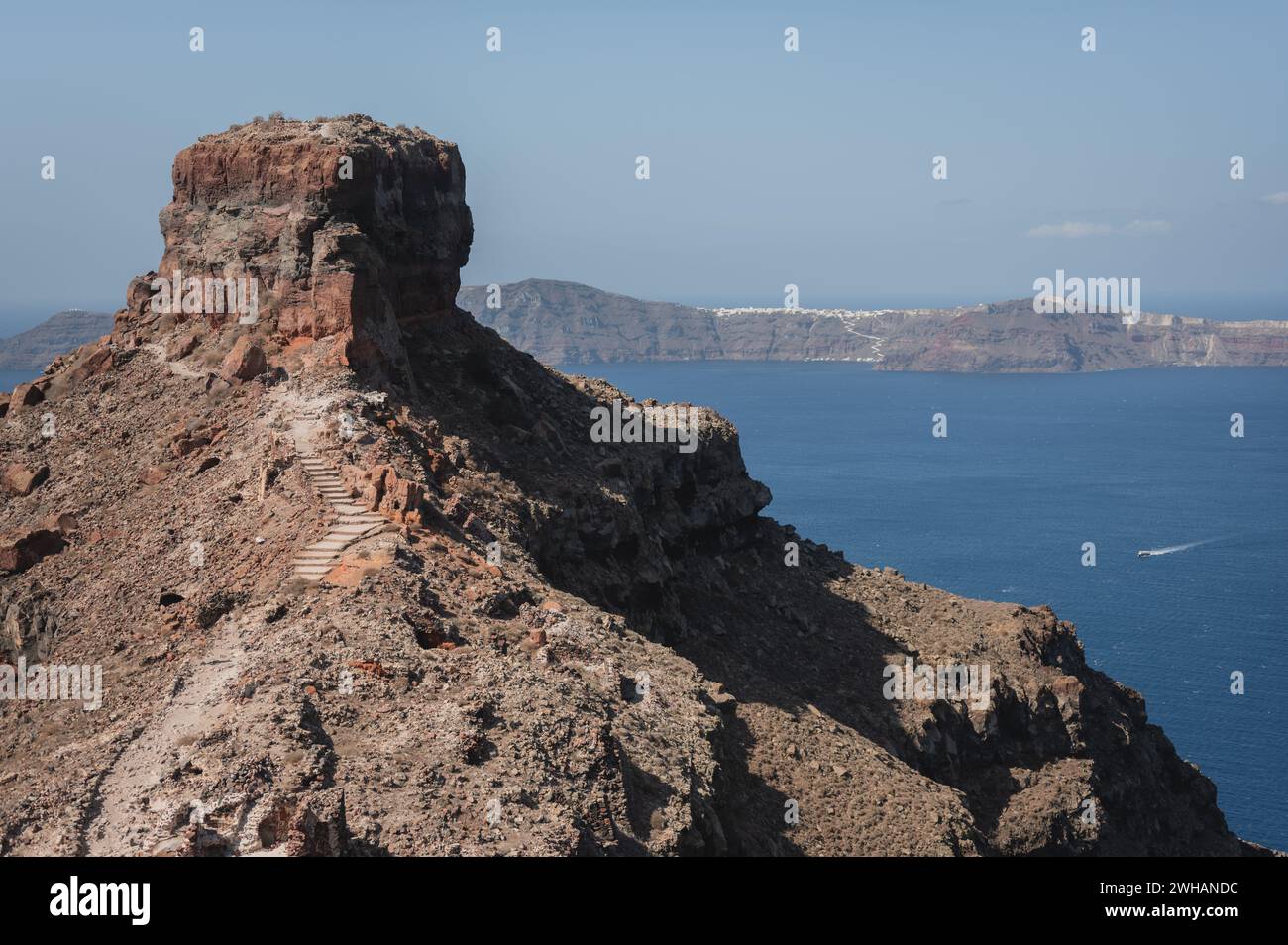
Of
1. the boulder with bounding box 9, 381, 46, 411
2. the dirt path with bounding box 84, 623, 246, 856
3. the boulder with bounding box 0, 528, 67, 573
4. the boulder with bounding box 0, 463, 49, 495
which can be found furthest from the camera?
the boulder with bounding box 9, 381, 46, 411

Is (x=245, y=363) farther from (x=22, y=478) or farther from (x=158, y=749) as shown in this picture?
(x=158, y=749)

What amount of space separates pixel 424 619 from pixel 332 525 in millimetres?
4486

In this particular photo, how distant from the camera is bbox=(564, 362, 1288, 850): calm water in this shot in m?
80.8

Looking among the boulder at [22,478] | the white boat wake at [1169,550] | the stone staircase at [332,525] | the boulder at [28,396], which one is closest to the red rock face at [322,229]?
the boulder at [28,396]

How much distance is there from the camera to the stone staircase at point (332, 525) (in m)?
30.4

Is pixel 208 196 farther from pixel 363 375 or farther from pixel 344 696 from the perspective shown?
pixel 344 696

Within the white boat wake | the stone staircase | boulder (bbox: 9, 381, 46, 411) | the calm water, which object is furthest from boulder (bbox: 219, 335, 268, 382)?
the white boat wake

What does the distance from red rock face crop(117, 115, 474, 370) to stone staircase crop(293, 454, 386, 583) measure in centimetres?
610

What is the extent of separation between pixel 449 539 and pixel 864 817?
12755mm

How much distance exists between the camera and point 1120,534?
127 metres

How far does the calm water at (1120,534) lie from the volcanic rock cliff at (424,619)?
2544cm

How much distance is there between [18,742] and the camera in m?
29.7

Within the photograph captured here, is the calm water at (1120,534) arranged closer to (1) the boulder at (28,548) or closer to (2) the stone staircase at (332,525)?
(2) the stone staircase at (332,525)

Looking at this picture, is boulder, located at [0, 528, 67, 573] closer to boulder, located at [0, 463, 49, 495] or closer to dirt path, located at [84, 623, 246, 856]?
boulder, located at [0, 463, 49, 495]
